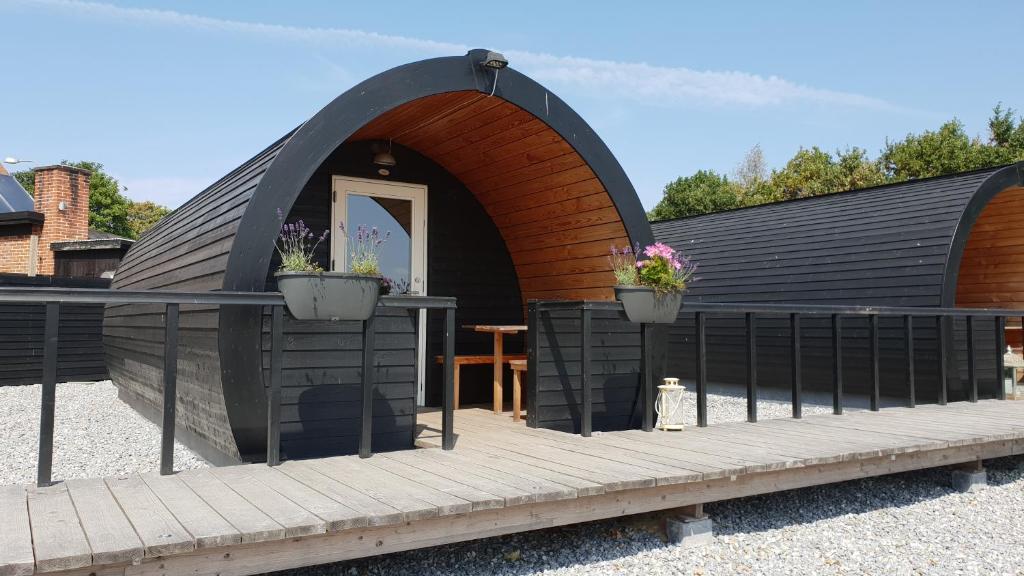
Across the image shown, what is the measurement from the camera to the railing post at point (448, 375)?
3.81 metres

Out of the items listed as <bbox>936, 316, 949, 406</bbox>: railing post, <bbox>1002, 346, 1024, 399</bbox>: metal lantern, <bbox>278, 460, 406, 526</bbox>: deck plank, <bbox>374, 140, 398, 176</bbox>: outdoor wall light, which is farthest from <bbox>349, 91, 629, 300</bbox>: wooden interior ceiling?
<bbox>1002, 346, 1024, 399</bbox>: metal lantern

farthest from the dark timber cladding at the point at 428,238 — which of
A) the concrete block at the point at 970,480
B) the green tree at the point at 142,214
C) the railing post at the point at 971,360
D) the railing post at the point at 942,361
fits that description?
the green tree at the point at 142,214

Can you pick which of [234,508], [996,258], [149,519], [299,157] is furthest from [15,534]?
[996,258]

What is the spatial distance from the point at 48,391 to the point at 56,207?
15.5m

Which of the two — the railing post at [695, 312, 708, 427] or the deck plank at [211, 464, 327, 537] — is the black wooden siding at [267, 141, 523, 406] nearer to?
the railing post at [695, 312, 708, 427]

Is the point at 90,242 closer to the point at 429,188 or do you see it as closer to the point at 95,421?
the point at 95,421

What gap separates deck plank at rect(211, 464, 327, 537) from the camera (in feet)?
8.28

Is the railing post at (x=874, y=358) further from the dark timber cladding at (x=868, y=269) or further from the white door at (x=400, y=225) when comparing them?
the white door at (x=400, y=225)

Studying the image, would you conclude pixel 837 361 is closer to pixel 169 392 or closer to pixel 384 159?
pixel 384 159

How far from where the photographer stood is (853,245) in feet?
30.0

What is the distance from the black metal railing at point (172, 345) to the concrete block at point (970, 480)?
379 centimetres

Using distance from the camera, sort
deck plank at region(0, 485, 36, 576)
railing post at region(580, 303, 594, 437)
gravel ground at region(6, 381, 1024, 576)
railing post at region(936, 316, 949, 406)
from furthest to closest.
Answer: railing post at region(936, 316, 949, 406)
railing post at region(580, 303, 594, 437)
gravel ground at region(6, 381, 1024, 576)
deck plank at region(0, 485, 36, 576)

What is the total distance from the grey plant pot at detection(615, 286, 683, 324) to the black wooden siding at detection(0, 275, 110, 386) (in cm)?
860

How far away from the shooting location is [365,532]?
2.72 m
